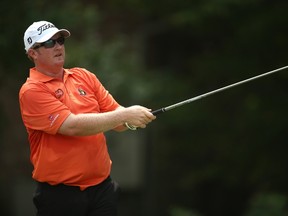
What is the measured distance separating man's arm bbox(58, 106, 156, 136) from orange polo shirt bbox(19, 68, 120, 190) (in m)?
0.07

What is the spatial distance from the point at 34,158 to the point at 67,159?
0.26 m

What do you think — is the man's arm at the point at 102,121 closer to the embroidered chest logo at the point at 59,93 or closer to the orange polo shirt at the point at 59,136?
the orange polo shirt at the point at 59,136

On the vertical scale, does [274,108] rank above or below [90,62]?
below

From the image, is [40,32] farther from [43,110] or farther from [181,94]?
[181,94]

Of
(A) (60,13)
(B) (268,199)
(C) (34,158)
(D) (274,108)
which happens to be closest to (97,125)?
(C) (34,158)

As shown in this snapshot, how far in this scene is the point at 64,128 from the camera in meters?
5.32

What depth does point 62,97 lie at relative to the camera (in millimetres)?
5469

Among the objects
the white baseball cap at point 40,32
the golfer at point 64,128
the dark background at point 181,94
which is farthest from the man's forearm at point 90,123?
the dark background at point 181,94

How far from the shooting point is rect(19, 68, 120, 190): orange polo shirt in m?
5.37

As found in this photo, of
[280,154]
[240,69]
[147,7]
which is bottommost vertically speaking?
[280,154]

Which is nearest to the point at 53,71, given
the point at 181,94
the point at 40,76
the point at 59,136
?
the point at 40,76

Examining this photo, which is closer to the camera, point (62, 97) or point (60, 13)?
point (62, 97)

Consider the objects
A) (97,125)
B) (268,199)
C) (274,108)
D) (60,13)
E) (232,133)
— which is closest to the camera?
(97,125)

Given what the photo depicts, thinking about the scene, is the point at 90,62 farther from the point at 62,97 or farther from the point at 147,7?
the point at 62,97
